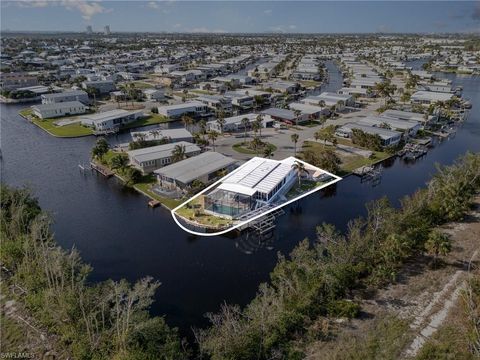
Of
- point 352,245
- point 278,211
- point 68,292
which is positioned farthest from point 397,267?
point 68,292

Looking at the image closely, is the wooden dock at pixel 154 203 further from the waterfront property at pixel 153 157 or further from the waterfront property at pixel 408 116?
the waterfront property at pixel 408 116

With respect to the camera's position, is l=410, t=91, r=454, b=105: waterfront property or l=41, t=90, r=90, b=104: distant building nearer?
l=410, t=91, r=454, b=105: waterfront property

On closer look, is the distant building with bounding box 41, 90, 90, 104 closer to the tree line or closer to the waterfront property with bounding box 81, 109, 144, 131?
the waterfront property with bounding box 81, 109, 144, 131

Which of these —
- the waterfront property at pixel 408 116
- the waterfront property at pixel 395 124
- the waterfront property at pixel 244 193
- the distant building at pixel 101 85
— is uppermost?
the distant building at pixel 101 85

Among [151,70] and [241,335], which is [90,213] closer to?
[241,335]

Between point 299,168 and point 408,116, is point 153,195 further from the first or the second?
point 408,116

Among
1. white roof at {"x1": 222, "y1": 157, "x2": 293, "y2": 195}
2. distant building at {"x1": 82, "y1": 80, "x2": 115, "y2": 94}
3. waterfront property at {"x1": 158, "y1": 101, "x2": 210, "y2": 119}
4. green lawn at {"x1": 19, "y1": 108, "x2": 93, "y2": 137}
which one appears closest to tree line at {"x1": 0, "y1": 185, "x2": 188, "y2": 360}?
white roof at {"x1": 222, "y1": 157, "x2": 293, "y2": 195}

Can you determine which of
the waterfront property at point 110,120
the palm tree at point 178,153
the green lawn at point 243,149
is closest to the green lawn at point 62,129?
the waterfront property at point 110,120
